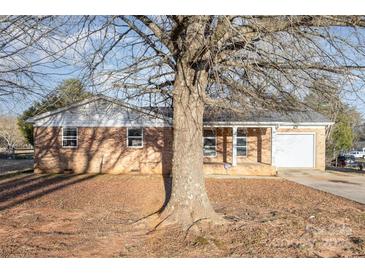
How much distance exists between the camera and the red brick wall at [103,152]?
17984mm

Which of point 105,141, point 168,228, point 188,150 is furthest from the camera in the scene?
point 105,141

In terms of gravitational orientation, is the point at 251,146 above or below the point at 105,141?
below

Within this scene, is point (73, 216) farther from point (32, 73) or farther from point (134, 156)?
point (134, 156)

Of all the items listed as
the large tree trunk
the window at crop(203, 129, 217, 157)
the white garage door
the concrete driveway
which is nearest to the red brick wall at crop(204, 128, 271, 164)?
the window at crop(203, 129, 217, 157)

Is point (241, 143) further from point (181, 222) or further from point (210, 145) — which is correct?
point (181, 222)

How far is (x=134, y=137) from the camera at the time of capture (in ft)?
59.4

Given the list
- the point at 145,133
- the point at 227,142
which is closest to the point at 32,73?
the point at 145,133

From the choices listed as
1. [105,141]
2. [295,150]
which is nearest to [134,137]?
[105,141]

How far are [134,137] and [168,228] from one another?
11.8m

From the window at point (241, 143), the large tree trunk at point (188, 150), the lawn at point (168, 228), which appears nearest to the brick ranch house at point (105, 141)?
the window at point (241, 143)

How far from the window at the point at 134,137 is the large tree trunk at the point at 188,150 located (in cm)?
1108

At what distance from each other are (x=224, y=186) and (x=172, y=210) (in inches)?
253

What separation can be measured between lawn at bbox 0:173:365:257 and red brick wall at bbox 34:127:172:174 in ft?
18.9
